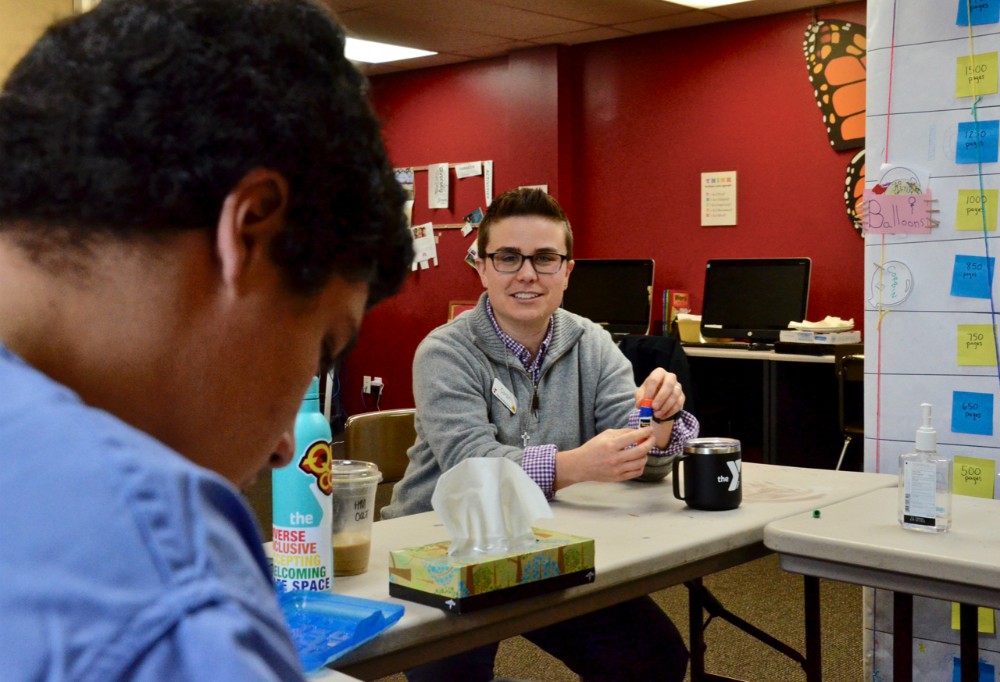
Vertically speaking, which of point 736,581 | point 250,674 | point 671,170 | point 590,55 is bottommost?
point 736,581

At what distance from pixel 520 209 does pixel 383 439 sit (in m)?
0.59

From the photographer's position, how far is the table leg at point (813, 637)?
1929 millimetres

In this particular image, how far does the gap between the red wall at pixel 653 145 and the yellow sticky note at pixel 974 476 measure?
10.5ft

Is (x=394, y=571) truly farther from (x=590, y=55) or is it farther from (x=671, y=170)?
(x=590, y=55)

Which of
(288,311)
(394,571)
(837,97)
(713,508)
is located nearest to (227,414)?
(288,311)

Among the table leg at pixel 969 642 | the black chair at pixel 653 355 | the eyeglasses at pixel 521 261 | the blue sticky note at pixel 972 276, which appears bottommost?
the table leg at pixel 969 642

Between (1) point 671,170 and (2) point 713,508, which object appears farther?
(1) point 671,170

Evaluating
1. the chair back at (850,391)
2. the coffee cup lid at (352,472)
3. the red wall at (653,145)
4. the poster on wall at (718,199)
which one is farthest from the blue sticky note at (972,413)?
the poster on wall at (718,199)

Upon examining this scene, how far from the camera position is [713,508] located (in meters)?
1.81

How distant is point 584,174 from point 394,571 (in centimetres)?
533

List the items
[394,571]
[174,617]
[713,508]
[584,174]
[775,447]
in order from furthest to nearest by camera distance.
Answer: [584,174] → [775,447] → [713,508] → [394,571] → [174,617]

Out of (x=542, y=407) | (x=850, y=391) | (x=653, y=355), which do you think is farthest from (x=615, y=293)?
(x=542, y=407)

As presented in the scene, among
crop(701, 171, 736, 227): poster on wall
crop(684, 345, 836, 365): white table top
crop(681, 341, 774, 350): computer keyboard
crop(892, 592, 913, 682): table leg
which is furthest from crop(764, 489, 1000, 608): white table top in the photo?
crop(701, 171, 736, 227): poster on wall

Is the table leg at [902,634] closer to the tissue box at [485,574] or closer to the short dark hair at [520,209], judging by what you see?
the tissue box at [485,574]
